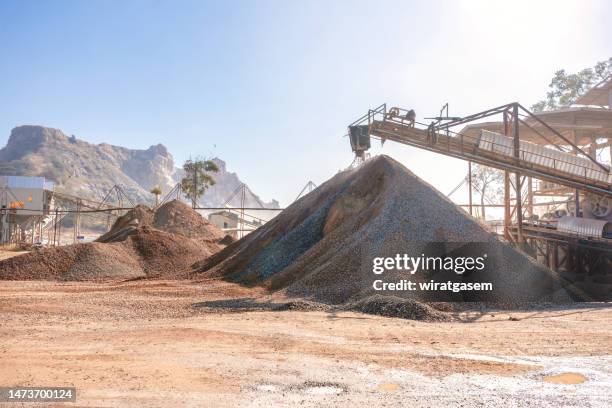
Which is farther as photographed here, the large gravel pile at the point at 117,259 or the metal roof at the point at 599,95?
the metal roof at the point at 599,95

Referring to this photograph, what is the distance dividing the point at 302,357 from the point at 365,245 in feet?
26.4

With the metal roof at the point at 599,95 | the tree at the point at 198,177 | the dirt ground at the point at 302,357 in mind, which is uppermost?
the metal roof at the point at 599,95

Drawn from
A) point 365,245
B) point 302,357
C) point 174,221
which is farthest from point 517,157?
point 174,221

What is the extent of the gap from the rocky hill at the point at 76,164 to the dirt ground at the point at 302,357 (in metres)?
115

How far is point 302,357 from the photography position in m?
7.25

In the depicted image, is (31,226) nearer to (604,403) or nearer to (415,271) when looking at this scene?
(415,271)

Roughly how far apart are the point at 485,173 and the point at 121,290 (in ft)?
122

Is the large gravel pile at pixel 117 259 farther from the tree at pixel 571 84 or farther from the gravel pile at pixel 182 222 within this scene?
the tree at pixel 571 84

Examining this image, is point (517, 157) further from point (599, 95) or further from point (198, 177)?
point (198, 177)

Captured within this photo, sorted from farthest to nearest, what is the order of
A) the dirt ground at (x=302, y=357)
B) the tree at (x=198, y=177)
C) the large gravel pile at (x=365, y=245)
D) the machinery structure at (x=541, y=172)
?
the tree at (x=198, y=177) < the machinery structure at (x=541, y=172) < the large gravel pile at (x=365, y=245) < the dirt ground at (x=302, y=357)

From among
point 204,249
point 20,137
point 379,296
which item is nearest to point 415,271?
point 379,296

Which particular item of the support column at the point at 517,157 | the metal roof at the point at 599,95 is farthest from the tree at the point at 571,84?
the support column at the point at 517,157

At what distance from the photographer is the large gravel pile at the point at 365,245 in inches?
543

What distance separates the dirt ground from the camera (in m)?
5.49
